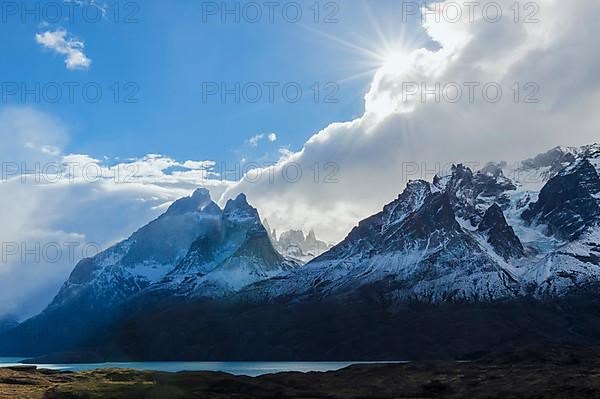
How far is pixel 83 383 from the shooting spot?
175375mm

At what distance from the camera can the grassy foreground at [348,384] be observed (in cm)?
15288

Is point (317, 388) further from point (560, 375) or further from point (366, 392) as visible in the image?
point (560, 375)

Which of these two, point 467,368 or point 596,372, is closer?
point 596,372

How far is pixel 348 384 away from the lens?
18538 cm

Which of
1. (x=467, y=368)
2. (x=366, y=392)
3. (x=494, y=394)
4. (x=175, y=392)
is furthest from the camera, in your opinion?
(x=467, y=368)

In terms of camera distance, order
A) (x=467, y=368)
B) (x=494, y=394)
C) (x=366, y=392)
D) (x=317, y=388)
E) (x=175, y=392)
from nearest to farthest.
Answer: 1. (x=494, y=394)
2. (x=175, y=392)
3. (x=366, y=392)
4. (x=317, y=388)
5. (x=467, y=368)

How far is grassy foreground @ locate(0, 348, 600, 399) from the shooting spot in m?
153

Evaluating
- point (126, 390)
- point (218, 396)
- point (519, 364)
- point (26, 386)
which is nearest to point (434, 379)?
point (519, 364)

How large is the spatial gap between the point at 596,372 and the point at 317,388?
66.6m

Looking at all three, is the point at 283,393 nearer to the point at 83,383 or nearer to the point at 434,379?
the point at 434,379

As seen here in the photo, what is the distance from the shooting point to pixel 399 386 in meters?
175

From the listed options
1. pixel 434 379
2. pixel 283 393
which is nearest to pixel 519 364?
pixel 434 379

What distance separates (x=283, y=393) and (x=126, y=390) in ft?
122

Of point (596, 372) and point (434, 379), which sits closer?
point (596, 372)
